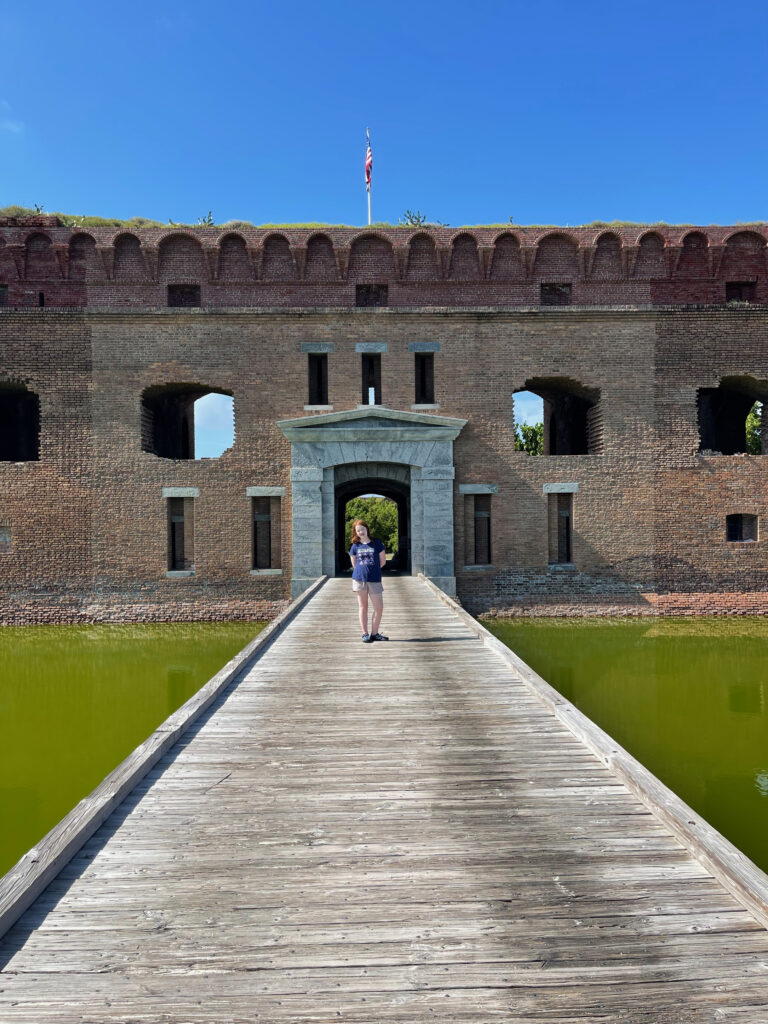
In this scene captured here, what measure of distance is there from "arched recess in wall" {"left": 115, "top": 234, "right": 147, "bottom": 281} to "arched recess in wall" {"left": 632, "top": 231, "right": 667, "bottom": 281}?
13.4 meters

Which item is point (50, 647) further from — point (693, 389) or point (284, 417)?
point (693, 389)

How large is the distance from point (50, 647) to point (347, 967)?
13508 millimetres

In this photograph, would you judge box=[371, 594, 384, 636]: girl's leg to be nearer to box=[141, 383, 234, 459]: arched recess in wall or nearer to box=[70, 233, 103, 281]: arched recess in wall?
box=[141, 383, 234, 459]: arched recess in wall

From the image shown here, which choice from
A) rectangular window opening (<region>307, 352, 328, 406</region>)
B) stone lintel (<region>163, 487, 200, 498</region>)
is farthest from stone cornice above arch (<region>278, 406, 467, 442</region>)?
stone lintel (<region>163, 487, 200, 498</region>)

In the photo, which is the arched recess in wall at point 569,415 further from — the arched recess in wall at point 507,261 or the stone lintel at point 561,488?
the arched recess in wall at point 507,261

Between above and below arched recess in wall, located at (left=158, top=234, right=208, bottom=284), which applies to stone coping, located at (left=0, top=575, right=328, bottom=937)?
below

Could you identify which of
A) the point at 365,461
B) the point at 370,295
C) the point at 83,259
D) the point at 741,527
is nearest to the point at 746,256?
the point at 741,527

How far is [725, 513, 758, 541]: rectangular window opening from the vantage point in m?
17.1

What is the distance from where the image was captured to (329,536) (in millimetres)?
16422

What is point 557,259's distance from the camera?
17312 mm

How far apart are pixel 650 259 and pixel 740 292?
2776 millimetres

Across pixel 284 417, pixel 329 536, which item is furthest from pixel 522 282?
pixel 329 536

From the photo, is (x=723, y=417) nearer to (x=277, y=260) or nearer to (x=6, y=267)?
(x=277, y=260)

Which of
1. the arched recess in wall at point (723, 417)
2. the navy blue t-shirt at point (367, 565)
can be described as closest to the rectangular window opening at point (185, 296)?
the navy blue t-shirt at point (367, 565)
